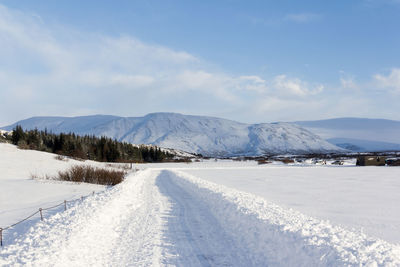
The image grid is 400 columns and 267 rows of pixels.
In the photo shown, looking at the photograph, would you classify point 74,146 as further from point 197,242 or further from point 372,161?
point 197,242

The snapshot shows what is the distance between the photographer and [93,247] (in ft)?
25.2

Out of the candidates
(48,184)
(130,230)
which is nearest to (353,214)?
(130,230)

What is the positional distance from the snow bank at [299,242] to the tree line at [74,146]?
59669 mm

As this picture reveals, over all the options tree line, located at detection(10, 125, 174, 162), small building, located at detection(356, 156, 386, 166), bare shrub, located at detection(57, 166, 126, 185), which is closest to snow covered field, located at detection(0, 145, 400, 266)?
bare shrub, located at detection(57, 166, 126, 185)

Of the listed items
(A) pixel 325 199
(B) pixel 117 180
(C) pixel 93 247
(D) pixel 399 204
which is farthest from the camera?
(B) pixel 117 180

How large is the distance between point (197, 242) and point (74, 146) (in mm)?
79520

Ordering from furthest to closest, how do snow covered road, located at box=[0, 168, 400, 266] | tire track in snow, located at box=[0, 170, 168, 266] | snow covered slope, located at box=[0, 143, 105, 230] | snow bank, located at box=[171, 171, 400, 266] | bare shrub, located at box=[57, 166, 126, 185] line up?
bare shrub, located at box=[57, 166, 126, 185], snow covered slope, located at box=[0, 143, 105, 230], tire track in snow, located at box=[0, 170, 168, 266], snow covered road, located at box=[0, 168, 400, 266], snow bank, located at box=[171, 171, 400, 266]

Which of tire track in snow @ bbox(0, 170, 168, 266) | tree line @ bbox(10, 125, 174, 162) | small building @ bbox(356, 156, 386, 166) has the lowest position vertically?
small building @ bbox(356, 156, 386, 166)

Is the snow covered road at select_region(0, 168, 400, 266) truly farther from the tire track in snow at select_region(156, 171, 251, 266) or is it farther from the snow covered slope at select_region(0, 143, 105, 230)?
the snow covered slope at select_region(0, 143, 105, 230)

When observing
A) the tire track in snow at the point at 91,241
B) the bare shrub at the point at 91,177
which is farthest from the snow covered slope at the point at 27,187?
the tire track in snow at the point at 91,241

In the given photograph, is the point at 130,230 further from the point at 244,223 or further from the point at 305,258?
the point at 305,258

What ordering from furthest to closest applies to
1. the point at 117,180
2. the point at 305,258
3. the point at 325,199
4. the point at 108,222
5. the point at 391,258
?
the point at 117,180
the point at 325,199
the point at 108,222
the point at 305,258
the point at 391,258

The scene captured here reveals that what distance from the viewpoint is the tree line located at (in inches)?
2923

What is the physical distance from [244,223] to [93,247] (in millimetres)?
4665
